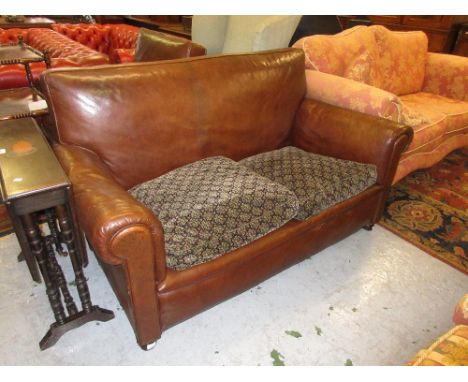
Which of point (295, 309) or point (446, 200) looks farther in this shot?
point (446, 200)

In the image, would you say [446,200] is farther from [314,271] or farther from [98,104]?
[98,104]

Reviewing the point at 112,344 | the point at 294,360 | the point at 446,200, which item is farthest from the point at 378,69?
the point at 112,344

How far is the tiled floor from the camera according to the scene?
1233 millimetres

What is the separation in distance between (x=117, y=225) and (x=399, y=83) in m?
2.56

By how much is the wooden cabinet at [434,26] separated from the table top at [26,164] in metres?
4.11

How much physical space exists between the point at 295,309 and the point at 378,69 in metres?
1.89

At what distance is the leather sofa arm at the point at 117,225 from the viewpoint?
892mm

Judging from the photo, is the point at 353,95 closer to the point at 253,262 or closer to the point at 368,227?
the point at 368,227

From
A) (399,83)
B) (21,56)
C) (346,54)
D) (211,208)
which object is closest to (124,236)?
(211,208)

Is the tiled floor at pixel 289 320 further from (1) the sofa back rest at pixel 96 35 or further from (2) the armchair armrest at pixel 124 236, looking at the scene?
(1) the sofa back rest at pixel 96 35

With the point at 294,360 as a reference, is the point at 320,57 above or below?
above

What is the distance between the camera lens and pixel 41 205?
0.98 metres

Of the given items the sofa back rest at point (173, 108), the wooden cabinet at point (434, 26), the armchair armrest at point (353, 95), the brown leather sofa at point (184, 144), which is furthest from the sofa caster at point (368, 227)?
the wooden cabinet at point (434, 26)

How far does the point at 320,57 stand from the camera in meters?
2.09
